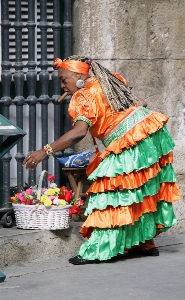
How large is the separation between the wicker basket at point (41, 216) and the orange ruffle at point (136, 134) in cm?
59

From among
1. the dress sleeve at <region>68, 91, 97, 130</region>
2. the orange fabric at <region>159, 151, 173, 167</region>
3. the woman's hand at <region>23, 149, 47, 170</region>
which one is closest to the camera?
the woman's hand at <region>23, 149, 47, 170</region>

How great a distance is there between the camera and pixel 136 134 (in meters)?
7.60

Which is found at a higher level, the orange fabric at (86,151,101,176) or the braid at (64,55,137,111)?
the braid at (64,55,137,111)

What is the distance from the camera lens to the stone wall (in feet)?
28.7

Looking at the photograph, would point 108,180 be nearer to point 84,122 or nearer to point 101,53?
point 84,122

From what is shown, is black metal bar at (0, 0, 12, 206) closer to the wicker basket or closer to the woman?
the wicker basket

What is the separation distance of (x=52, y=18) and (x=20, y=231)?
206 cm

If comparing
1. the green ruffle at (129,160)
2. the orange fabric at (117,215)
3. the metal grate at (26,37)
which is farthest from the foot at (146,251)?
the metal grate at (26,37)

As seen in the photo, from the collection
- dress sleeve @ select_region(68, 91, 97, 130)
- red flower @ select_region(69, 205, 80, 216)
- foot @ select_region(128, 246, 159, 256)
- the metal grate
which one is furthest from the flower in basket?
the metal grate

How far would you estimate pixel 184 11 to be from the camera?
30.1 feet

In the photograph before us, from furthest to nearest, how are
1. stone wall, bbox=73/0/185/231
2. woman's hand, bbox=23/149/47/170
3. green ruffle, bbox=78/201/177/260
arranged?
stone wall, bbox=73/0/185/231 < green ruffle, bbox=78/201/177/260 < woman's hand, bbox=23/149/47/170

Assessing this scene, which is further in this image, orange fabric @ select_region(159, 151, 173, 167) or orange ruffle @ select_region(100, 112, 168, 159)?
orange fabric @ select_region(159, 151, 173, 167)

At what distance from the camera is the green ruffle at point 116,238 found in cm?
762

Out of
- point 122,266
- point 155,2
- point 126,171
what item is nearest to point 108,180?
Answer: point 126,171
